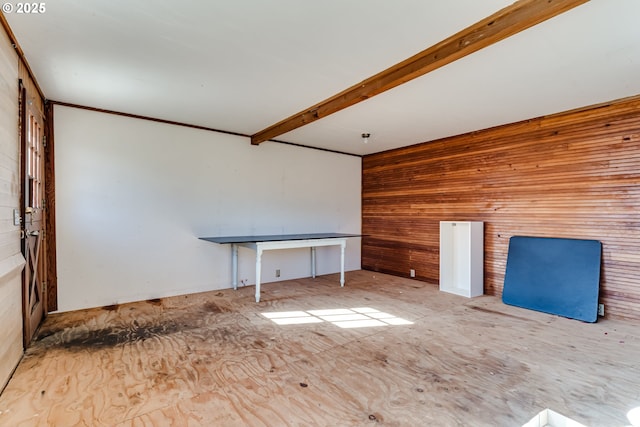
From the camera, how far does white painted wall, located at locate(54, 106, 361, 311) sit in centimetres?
406

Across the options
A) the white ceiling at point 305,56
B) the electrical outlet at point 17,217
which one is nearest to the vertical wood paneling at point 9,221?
the electrical outlet at point 17,217

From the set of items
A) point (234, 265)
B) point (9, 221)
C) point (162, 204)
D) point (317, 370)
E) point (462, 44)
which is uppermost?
point (462, 44)

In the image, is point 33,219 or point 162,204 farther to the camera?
point 162,204

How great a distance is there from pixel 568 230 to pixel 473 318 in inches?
69.5

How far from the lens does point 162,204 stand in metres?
4.67

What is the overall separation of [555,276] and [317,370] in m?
3.50

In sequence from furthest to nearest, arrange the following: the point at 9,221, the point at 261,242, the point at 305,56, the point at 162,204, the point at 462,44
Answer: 1. the point at 162,204
2. the point at 261,242
3. the point at 305,56
4. the point at 9,221
5. the point at 462,44

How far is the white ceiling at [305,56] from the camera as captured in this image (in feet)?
6.98

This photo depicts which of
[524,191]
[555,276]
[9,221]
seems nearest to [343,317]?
[555,276]

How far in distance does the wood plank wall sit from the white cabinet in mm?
157

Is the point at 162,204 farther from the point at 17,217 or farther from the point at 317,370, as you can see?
the point at 317,370

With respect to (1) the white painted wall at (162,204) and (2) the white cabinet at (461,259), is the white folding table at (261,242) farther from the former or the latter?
(2) the white cabinet at (461,259)

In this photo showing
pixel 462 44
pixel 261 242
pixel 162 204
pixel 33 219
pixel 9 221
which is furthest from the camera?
pixel 162 204

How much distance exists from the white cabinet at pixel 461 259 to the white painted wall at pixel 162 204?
2482mm
